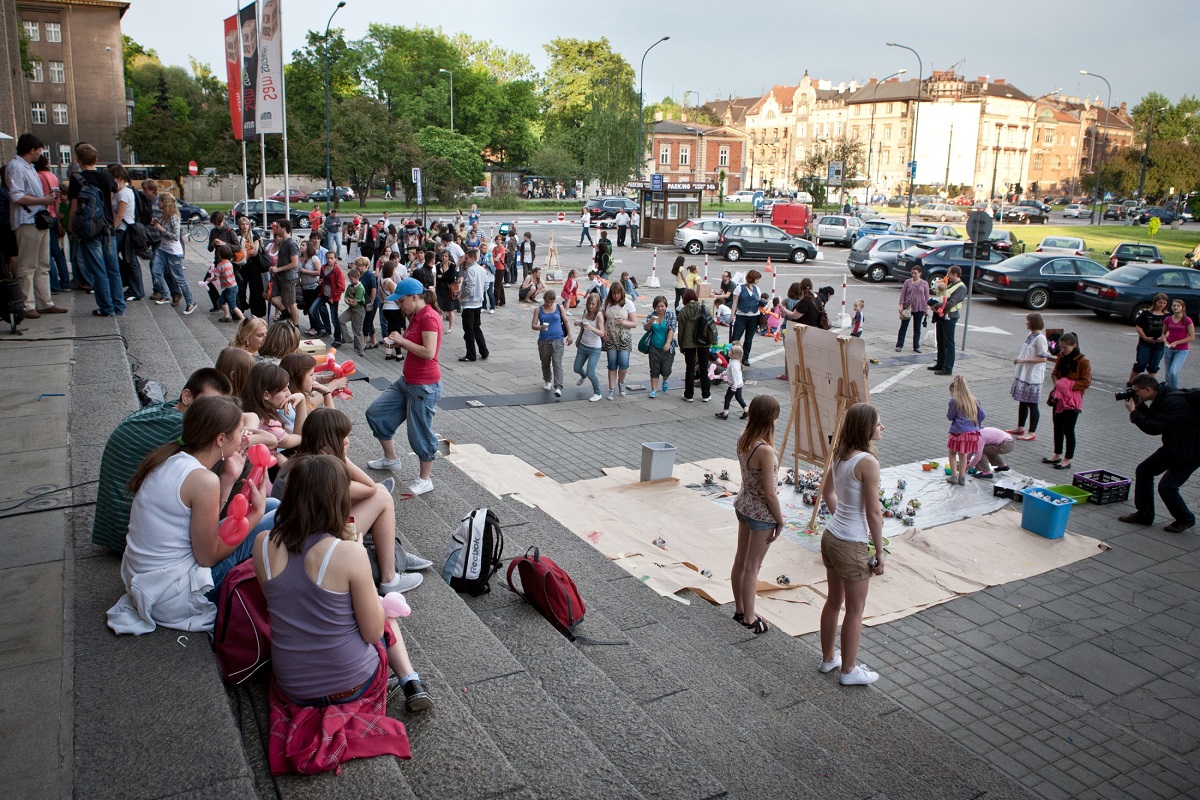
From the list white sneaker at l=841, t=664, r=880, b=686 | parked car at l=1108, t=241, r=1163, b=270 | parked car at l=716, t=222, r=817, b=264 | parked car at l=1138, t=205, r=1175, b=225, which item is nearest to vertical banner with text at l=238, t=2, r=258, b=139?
white sneaker at l=841, t=664, r=880, b=686

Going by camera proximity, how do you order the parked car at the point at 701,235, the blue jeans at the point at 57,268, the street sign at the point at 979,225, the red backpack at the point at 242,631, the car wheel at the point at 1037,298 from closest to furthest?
the red backpack at the point at 242,631
the blue jeans at the point at 57,268
the street sign at the point at 979,225
the car wheel at the point at 1037,298
the parked car at the point at 701,235

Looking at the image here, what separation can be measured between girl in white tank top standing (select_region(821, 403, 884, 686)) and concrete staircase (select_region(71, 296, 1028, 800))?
588 millimetres

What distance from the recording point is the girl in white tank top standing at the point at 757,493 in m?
5.93

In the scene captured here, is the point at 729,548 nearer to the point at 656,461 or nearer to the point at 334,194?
the point at 656,461

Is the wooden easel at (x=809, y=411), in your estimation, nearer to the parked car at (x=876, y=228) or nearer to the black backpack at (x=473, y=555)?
the black backpack at (x=473, y=555)

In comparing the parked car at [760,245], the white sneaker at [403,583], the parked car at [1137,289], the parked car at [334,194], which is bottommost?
the white sneaker at [403,583]

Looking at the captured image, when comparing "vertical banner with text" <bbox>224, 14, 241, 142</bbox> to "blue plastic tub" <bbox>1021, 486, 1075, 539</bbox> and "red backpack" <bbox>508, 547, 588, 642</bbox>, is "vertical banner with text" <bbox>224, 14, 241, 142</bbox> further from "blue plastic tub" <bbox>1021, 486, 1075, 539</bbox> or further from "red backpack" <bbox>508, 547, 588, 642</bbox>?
"blue plastic tub" <bbox>1021, 486, 1075, 539</bbox>

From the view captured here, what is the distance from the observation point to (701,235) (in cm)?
3706

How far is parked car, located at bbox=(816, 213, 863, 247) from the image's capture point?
4419cm

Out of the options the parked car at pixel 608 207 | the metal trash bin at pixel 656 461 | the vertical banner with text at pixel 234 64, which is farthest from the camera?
the parked car at pixel 608 207

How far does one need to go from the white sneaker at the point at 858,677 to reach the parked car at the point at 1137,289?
66.7 feet

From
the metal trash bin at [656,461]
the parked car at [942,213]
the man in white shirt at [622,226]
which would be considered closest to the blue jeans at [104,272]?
the metal trash bin at [656,461]

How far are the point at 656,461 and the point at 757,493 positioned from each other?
3.57 meters

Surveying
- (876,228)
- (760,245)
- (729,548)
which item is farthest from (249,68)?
(876,228)
